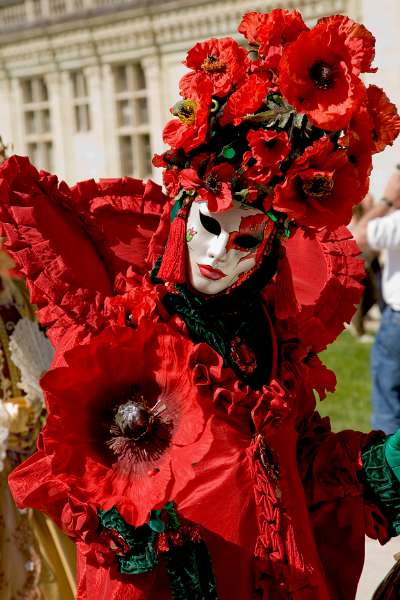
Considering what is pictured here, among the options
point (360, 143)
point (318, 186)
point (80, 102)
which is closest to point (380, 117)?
point (360, 143)

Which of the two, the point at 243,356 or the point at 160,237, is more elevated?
the point at 160,237

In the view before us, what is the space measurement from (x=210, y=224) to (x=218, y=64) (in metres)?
0.32

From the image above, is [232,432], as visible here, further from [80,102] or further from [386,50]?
[80,102]

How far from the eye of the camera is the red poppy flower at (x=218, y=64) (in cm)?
191

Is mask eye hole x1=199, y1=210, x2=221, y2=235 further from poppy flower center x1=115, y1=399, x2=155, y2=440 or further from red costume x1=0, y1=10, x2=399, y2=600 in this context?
poppy flower center x1=115, y1=399, x2=155, y2=440

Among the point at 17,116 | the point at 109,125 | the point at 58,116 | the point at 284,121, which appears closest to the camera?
the point at 284,121

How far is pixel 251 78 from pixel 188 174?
0.73ft

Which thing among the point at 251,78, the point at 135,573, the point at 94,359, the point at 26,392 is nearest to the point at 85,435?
the point at 94,359

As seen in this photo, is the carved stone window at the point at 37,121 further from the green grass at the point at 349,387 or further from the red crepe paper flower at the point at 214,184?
the red crepe paper flower at the point at 214,184

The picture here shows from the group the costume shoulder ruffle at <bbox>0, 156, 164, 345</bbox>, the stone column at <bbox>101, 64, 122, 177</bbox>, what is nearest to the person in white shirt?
the costume shoulder ruffle at <bbox>0, 156, 164, 345</bbox>

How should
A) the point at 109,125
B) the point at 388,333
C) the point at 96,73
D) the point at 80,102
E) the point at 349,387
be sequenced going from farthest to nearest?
the point at 80,102
the point at 109,125
the point at 96,73
the point at 349,387
the point at 388,333

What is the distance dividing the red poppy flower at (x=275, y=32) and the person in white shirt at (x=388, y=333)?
2350 millimetres

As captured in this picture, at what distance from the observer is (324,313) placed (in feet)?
7.58

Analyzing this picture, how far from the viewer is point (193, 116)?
191 cm
